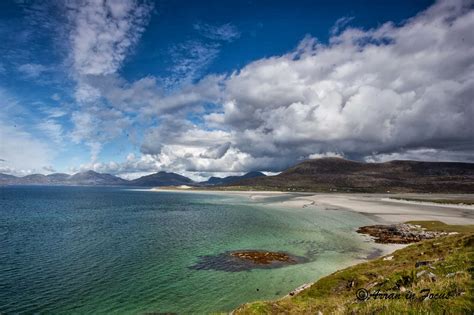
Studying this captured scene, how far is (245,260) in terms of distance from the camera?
47.9 m

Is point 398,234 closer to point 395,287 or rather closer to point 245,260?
point 245,260

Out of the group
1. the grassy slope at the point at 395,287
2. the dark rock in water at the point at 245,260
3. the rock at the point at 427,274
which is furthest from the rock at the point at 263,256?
the rock at the point at 427,274

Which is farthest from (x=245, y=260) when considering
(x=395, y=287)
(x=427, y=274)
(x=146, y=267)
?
(x=427, y=274)

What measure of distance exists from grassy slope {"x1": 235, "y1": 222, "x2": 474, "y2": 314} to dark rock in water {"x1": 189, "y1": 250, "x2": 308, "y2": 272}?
54.7ft

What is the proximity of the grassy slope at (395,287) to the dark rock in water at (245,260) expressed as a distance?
16684 millimetres

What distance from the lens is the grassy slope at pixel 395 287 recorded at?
11094 millimetres

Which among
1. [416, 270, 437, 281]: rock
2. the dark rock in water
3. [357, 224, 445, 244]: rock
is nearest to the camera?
[416, 270, 437, 281]: rock

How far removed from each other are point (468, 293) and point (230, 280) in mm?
30501

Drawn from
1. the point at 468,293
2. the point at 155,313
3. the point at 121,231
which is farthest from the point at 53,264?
the point at 468,293

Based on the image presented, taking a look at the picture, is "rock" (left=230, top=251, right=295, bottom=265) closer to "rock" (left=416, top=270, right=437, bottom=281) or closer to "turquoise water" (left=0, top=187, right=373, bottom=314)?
"turquoise water" (left=0, top=187, right=373, bottom=314)

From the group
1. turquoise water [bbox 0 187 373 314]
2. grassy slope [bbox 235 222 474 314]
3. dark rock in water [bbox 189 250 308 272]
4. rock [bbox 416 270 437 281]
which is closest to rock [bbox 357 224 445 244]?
turquoise water [bbox 0 187 373 314]

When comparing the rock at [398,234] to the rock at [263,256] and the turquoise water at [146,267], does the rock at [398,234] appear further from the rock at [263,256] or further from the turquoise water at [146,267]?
the rock at [263,256]

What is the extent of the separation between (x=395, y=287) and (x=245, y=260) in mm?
32100

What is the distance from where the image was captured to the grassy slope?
11094 mm
